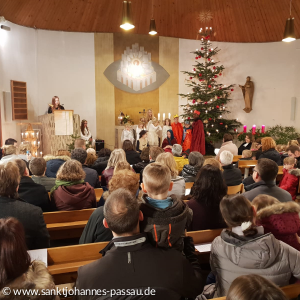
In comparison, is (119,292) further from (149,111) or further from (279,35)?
(279,35)

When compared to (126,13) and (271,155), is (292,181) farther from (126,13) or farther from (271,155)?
(126,13)

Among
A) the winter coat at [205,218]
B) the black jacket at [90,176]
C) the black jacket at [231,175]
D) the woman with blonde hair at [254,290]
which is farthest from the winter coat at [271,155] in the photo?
the woman with blonde hair at [254,290]

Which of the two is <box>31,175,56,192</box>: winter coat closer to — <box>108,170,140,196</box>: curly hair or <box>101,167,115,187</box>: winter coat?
<box>101,167,115,187</box>: winter coat

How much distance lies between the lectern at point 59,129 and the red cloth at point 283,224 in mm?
7132

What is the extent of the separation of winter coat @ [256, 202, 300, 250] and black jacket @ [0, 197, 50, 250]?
1542 mm

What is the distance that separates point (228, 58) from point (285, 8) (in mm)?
2514

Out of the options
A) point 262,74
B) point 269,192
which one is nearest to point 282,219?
point 269,192

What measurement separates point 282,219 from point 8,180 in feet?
6.21

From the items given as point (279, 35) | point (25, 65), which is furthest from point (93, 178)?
point (279, 35)

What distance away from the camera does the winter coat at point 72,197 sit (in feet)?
10.3

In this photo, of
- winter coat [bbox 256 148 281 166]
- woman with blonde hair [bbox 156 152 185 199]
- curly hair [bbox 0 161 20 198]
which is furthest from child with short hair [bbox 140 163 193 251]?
winter coat [bbox 256 148 281 166]

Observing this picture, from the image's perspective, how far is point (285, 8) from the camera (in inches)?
395

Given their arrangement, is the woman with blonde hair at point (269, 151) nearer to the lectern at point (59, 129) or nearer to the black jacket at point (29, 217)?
the black jacket at point (29, 217)

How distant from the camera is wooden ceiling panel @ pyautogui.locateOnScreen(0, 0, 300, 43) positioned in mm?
9836
